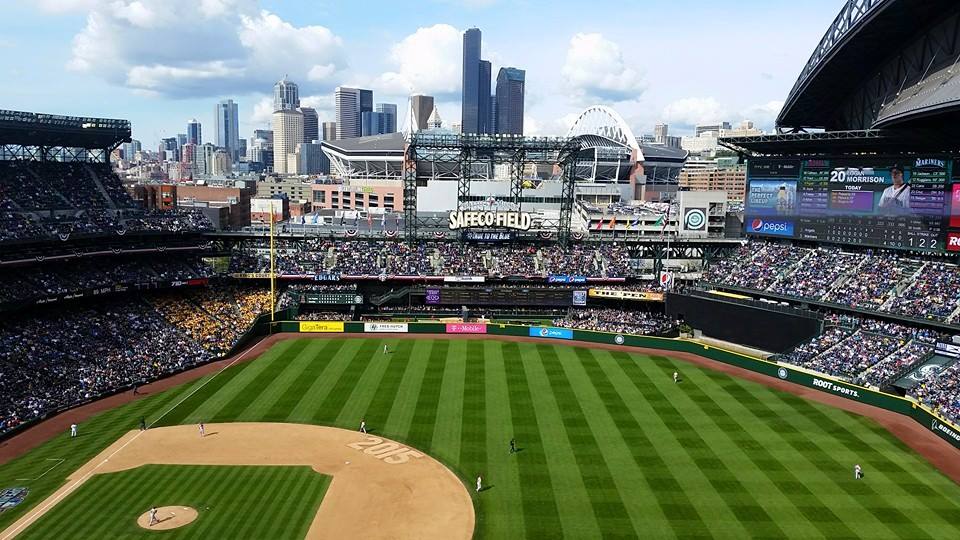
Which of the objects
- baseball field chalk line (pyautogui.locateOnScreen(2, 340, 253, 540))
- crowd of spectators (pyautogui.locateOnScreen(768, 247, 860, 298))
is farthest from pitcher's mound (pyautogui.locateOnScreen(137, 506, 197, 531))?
crowd of spectators (pyautogui.locateOnScreen(768, 247, 860, 298))

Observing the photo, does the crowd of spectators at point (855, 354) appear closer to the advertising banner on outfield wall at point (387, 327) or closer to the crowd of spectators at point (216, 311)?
the advertising banner on outfield wall at point (387, 327)

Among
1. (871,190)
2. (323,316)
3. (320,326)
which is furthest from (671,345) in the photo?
(323,316)

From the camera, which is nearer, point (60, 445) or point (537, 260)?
point (60, 445)

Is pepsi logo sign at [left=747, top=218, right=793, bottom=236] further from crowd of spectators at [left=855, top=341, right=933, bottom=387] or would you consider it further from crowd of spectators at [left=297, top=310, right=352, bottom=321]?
crowd of spectators at [left=297, top=310, right=352, bottom=321]

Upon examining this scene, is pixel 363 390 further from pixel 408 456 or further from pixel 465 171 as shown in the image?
pixel 465 171

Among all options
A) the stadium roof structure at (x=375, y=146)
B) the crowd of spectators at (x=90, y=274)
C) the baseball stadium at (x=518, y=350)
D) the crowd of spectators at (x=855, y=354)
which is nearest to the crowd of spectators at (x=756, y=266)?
the baseball stadium at (x=518, y=350)

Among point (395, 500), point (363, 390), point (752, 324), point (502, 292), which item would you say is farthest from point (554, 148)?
point (395, 500)
